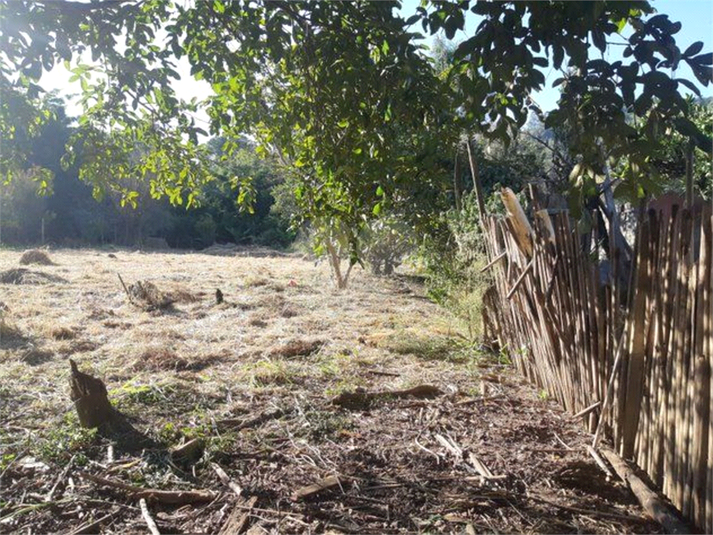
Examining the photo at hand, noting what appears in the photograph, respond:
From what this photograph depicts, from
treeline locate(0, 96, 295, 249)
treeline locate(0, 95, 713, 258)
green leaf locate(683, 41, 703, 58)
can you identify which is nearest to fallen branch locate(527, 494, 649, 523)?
green leaf locate(683, 41, 703, 58)

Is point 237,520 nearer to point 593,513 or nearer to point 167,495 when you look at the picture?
point 167,495

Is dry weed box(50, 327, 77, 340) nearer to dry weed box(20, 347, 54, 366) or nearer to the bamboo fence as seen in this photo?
dry weed box(20, 347, 54, 366)

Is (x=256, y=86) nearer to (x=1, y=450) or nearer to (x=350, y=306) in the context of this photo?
(x=1, y=450)

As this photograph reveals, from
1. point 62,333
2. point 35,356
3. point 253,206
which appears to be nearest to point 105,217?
point 253,206

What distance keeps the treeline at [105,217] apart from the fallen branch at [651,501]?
18.0m

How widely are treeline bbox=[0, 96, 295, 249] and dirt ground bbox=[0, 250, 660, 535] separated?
14872mm

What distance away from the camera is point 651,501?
2.47 meters

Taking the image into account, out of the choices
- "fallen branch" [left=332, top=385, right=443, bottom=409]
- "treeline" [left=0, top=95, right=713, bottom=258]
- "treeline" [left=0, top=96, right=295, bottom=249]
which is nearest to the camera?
"fallen branch" [left=332, top=385, right=443, bottom=409]

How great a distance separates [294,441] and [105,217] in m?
28.3

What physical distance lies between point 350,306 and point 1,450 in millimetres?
6685

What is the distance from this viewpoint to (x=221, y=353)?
588 centimetres

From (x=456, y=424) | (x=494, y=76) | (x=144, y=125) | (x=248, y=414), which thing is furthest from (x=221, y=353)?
(x=494, y=76)

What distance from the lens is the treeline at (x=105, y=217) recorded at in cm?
2381

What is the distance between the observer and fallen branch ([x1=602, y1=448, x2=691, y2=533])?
2.33 m
